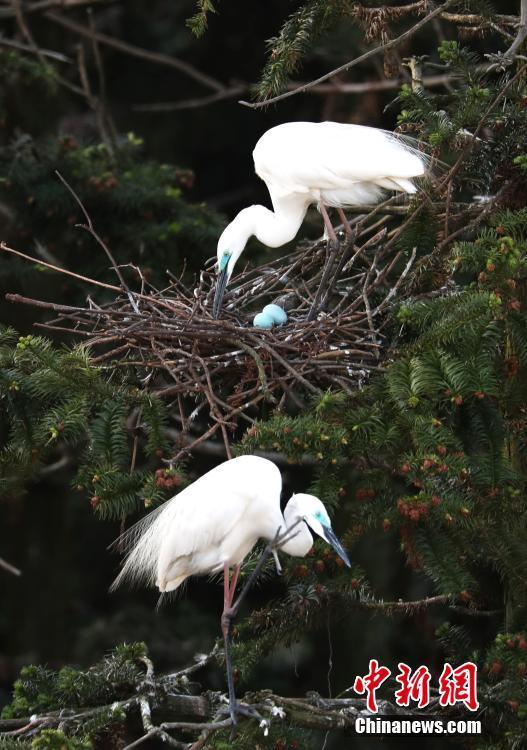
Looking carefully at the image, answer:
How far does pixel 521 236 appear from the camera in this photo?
14.3 feet

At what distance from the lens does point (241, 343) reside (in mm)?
4754

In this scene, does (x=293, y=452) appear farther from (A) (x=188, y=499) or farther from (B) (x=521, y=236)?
(B) (x=521, y=236)

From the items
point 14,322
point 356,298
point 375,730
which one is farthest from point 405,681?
point 14,322

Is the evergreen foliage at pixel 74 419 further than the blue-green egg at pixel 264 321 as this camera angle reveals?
No

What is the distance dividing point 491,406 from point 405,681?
860 millimetres

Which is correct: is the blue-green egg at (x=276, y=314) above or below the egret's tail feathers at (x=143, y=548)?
above

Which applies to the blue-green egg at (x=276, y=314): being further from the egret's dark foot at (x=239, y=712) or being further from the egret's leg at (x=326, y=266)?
the egret's dark foot at (x=239, y=712)

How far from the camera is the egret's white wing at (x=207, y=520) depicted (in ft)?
13.4

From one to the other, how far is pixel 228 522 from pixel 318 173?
186 cm

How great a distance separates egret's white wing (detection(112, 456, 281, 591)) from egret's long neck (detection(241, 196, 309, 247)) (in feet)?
5.76

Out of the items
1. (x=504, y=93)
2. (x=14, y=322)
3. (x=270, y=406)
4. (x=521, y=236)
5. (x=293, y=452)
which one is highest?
(x=504, y=93)

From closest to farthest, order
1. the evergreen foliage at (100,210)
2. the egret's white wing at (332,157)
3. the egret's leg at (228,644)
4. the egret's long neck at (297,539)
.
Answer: the egret's leg at (228,644) < the egret's long neck at (297,539) < the egret's white wing at (332,157) < the evergreen foliage at (100,210)

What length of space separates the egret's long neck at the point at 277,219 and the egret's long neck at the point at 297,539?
6.27 feet

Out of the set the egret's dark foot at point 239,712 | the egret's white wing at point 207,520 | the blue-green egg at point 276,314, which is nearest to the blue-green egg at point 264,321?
the blue-green egg at point 276,314
